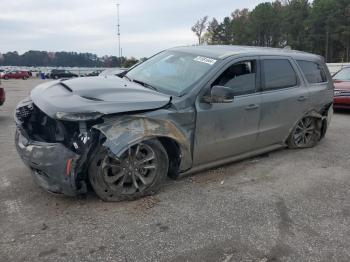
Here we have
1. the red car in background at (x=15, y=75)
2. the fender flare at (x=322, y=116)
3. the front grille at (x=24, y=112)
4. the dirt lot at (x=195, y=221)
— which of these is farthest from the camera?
the red car in background at (x=15, y=75)

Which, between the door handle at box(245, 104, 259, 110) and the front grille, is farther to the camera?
the door handle at box(245, 104, 259, 110)

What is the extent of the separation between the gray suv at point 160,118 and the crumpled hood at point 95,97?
0.4 inches

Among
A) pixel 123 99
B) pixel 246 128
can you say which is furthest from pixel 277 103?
pixel 123 99

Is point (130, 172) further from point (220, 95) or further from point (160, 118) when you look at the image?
point (220, 95)

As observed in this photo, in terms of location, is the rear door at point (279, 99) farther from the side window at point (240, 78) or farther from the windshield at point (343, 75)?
the windshield at point (343, 75)

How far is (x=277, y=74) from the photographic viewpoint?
17.9 feet

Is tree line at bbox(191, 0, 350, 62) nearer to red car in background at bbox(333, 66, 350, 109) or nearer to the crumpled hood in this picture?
red car in background at bbox(333, 66, 350, 109)

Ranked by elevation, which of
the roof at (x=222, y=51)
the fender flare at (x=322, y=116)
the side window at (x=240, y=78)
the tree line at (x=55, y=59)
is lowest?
the fender flare at (x=322, y=116)

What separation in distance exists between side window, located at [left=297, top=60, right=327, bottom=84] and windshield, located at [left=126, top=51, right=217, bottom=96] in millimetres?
1942

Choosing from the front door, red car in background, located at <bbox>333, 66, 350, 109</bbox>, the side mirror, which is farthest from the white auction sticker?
red car in background, located at <bbox>333, 66, 350, 109</bbox>

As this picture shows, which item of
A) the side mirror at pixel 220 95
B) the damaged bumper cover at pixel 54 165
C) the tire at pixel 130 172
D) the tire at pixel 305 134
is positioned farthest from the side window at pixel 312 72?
the damaged bumper cover at pixel 54 165

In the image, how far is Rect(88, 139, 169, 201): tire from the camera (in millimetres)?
3814

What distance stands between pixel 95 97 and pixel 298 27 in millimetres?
85700

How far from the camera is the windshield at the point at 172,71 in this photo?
4.59 m
